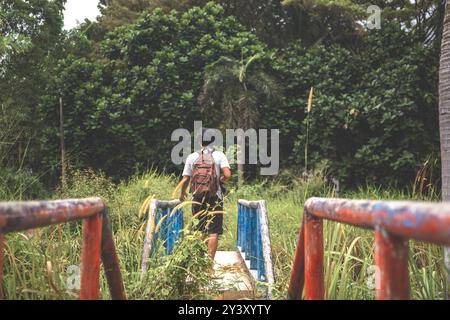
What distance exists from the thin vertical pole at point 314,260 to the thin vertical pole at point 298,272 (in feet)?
0.35

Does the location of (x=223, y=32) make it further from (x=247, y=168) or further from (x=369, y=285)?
(x=369, y=285)

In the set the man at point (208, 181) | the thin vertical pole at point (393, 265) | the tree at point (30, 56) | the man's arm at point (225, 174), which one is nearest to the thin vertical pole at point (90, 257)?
the thin vertical pole at point (393, 265)

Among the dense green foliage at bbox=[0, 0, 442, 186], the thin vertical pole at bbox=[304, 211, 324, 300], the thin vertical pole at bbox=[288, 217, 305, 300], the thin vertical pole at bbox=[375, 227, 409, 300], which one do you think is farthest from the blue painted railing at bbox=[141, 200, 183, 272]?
the dense green foliage at bbox=[0, 0, 442, 186]

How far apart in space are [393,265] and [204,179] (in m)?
3.72

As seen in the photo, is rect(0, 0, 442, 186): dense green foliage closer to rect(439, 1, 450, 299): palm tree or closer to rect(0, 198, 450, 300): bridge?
rect(439, 1, 450, 299): palm tree

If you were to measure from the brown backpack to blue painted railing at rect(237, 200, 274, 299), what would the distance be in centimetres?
47

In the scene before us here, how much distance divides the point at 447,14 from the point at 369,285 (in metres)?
3.26

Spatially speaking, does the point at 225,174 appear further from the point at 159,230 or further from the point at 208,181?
the point at 159,230

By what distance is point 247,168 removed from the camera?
1367 centimetres

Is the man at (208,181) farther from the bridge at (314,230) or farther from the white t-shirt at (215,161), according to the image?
the bridge at (314,230)

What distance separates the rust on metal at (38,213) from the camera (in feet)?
3.09

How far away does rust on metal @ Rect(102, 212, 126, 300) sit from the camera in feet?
5.06

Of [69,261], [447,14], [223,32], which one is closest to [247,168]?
[223,32]

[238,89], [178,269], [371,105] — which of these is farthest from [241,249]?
[238,89]
